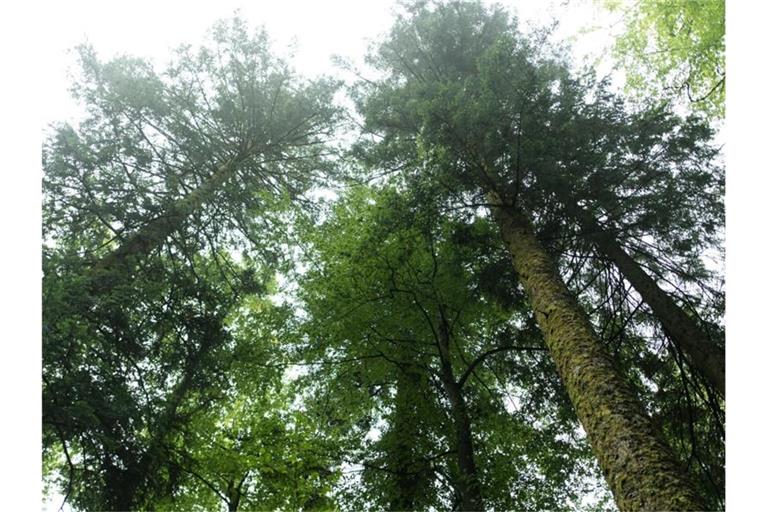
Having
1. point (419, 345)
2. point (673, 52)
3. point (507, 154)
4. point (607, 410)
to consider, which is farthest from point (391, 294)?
point (673, 52)

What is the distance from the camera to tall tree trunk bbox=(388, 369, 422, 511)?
7.10m

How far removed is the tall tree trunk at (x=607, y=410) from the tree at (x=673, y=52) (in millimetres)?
4212

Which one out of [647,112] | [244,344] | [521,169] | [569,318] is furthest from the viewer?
[244,344]

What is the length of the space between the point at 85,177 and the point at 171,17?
3.94m

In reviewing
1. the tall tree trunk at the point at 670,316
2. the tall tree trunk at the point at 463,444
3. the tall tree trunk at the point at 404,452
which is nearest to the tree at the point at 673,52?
the tall tree trunk at the point at 670,316

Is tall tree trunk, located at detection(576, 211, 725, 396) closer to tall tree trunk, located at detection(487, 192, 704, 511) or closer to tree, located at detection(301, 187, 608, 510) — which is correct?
tree, located at detection(301, 187, 608, 510)

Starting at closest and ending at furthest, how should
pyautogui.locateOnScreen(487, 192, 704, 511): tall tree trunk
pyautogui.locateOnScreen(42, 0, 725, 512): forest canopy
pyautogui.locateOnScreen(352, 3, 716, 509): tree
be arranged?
1. pyautogui.locateOnScreen(487, 192, 704, 511): tall tree trunk
2. pyautogui.locateOnScreen(352, 3, 716, 509): tree
3. pyautogui.locateOnScreen(42, 0, 725, 512): forest canopy

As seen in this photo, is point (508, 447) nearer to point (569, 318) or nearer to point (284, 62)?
point (569, 318)

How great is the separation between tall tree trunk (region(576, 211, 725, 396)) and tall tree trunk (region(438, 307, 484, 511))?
237 cm

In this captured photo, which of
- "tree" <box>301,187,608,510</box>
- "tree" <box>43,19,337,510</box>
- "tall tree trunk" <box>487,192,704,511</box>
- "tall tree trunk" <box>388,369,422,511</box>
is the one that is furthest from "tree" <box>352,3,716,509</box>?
"tall tree trunk" <box>388,369,422,511</box>

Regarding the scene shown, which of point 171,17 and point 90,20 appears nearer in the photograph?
point 90,20
